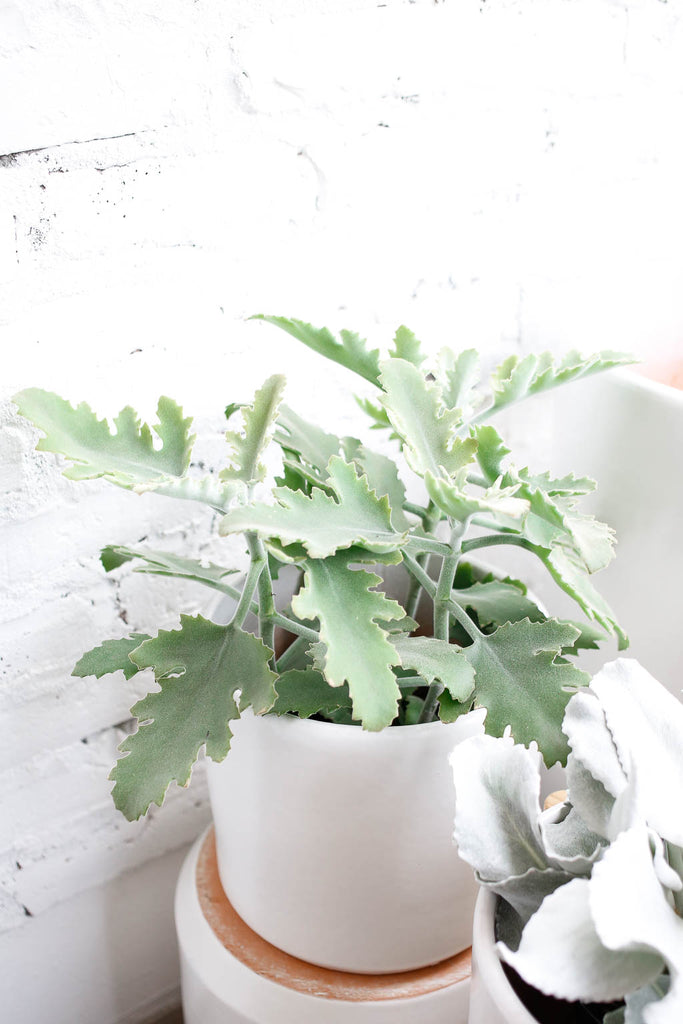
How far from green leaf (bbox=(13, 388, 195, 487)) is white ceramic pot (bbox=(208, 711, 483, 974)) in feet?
0.51

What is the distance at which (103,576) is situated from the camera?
721 mm

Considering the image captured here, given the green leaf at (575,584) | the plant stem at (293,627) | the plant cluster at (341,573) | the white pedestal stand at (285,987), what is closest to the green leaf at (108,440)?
the plant cluster at (341,573)

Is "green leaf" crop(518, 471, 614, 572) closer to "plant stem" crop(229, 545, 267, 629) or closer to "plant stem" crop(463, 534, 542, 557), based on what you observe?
"plant stem" crop(463, 534, 542, 557)

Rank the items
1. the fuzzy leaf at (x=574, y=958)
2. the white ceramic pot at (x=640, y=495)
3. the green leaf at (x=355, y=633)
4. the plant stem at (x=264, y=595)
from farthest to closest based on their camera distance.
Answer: the white ceramic pot at (x=640, y=495), the plant stem at (x=264, y=595), the green leaf at (x=355, y=633), the fuzzy leaf at (x=574, y=958)

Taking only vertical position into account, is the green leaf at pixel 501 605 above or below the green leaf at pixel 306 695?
above

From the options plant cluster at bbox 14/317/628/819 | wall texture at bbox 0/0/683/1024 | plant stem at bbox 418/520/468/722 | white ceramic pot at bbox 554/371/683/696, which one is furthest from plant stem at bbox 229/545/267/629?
white ceramic pot at bbox 554/371/683/696

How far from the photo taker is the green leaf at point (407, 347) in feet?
1.97

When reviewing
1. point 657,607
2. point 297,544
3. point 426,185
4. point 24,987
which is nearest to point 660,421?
point 657,607

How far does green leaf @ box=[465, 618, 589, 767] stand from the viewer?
0.50 meters

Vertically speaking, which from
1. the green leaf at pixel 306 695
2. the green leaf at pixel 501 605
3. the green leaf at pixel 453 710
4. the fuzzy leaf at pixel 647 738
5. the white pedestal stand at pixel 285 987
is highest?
the fuzzy leaf at pixel 647 738

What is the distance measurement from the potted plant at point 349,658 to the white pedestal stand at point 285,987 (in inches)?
0.8

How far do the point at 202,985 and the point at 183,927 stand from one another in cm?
5

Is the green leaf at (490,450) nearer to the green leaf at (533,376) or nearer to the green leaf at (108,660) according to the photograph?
the green leaf at (533,376)

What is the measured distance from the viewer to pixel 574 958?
313 millimetres
